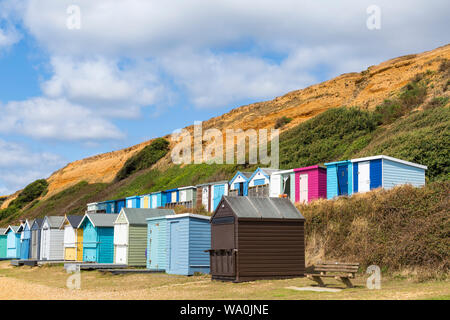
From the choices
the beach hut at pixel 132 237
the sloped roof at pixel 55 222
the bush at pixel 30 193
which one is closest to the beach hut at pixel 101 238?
the beach hut at pixel 132 237

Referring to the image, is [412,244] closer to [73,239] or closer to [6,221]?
[73,239]

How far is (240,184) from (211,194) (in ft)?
14.3

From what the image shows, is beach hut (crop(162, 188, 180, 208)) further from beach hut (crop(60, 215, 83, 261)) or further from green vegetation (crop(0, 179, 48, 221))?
green vegetation (crop(0, 179, 48, 221))

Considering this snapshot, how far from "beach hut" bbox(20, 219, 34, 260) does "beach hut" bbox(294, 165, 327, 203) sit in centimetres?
2691

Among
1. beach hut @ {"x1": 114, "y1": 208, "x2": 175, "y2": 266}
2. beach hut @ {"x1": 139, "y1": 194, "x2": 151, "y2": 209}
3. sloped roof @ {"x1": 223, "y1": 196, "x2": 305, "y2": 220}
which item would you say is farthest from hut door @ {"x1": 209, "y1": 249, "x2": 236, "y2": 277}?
beach hut @ {"x1": 139, "y1": 194, "x2": 151, "y2": 209}

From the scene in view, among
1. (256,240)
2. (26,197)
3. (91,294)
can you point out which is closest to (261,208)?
(256,240)

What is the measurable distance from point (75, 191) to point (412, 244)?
75.1 metres

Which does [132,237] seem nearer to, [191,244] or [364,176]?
[191,244]

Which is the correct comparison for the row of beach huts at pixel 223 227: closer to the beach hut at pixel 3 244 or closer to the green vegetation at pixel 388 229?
the green vegetation at pixel 388 229

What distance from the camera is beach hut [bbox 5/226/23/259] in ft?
172

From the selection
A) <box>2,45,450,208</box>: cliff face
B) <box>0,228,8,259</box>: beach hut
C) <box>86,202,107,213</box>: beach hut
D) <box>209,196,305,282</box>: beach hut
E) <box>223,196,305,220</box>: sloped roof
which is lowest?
<box>0,228,8,259</box>: beach hut

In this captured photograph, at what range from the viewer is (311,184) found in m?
30.8

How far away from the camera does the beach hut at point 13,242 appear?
172 ft
